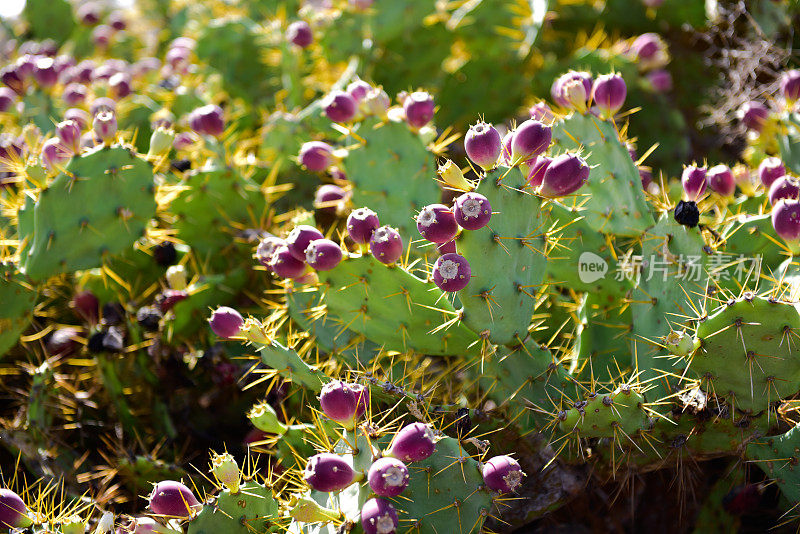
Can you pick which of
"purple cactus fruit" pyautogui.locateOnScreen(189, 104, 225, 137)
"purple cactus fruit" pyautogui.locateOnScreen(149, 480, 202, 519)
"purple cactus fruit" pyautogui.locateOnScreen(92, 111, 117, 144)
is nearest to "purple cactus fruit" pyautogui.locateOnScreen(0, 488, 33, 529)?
"purple cactus fruit" pyautogui.locateOnScreen(149, 480, 202, 519)

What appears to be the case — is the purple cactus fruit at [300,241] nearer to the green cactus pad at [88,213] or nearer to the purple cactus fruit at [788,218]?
the green cactus pad at [88,213]

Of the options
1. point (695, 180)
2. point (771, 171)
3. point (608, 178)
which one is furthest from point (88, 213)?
point (771, 171)

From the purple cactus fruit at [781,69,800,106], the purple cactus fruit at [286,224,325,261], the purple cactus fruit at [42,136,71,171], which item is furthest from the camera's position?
the purple cactus fruit at [781,69,800,106]

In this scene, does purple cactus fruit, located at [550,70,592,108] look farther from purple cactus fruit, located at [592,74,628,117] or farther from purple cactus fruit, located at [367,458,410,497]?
purple cactus fruit, located at [367,458,410,497]

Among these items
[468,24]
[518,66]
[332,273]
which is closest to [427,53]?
[468,24]

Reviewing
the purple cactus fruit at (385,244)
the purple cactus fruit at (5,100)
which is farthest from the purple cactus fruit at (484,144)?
the purple cactus fruit at (5,100)

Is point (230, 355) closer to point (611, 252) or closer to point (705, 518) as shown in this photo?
point (611, 252)

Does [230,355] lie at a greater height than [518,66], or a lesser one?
lesser

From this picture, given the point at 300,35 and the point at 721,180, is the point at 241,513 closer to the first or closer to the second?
the point at 721,180
